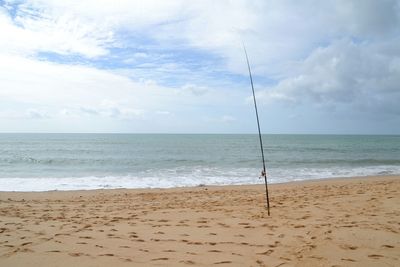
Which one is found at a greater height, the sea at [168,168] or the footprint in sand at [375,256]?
the footprint in sand at [375,256]

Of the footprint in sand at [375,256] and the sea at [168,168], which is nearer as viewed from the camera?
the footprint in sand at [375,256]

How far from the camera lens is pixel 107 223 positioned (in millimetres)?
6336

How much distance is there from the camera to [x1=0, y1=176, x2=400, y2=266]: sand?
430 centimetres

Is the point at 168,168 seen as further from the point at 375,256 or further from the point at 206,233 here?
the point at 375,256

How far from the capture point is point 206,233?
544 cm

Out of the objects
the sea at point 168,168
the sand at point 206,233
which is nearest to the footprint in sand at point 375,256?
the sand at point 206,233

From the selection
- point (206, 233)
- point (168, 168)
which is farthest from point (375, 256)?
point (168, 168)

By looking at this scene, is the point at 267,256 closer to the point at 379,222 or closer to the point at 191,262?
the point at 191,262

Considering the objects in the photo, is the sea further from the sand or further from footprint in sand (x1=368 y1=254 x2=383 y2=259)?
footprint in sand (x1=368 y1=254 x2=383 y2=259)

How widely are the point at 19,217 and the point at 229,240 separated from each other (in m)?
5.33

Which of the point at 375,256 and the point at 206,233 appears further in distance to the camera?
the point at 206,233

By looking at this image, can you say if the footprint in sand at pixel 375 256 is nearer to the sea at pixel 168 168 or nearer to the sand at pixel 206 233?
the sand at pixel 206 233

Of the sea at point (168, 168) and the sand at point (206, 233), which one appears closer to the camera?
the sand at point (206, 233)

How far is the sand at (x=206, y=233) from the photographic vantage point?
14.1 ft
